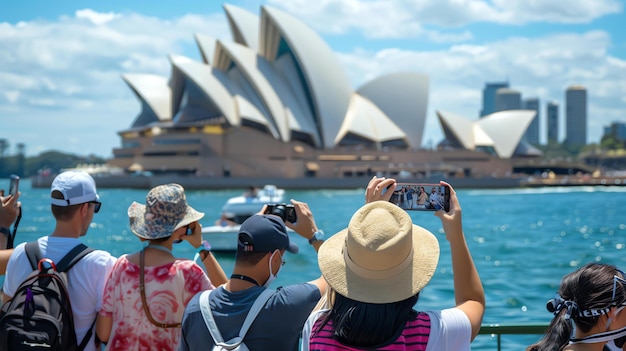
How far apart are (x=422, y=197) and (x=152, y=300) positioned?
1.03 metres

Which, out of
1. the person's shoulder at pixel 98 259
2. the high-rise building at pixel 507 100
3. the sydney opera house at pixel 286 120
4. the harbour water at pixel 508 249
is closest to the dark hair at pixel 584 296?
the person's shoulder at pixel 98 259

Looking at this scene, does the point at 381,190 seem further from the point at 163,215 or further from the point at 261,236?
the point at 163,215

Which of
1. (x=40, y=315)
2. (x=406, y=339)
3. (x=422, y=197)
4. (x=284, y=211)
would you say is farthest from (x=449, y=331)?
(x=40, y=315)

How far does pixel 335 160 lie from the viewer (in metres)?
58.1

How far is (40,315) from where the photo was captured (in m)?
2.21

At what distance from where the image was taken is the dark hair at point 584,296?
74.1 inches

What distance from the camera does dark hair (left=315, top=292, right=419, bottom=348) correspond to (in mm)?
1758

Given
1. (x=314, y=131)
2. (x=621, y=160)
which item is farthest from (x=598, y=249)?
(x=621, y=160)

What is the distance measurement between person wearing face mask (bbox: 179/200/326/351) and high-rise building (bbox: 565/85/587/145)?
186300 mm

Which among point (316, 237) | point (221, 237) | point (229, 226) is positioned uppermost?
point (316, 237)

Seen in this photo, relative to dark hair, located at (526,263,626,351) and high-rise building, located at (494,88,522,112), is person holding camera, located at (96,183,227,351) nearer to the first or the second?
dark hair, located at (526,263,626,351)

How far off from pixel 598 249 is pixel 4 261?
661 inches

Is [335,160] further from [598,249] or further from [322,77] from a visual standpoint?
[598,249]

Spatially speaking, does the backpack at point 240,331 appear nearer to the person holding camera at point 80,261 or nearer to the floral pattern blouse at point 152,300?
the floral pattern blouse at point 152,300
